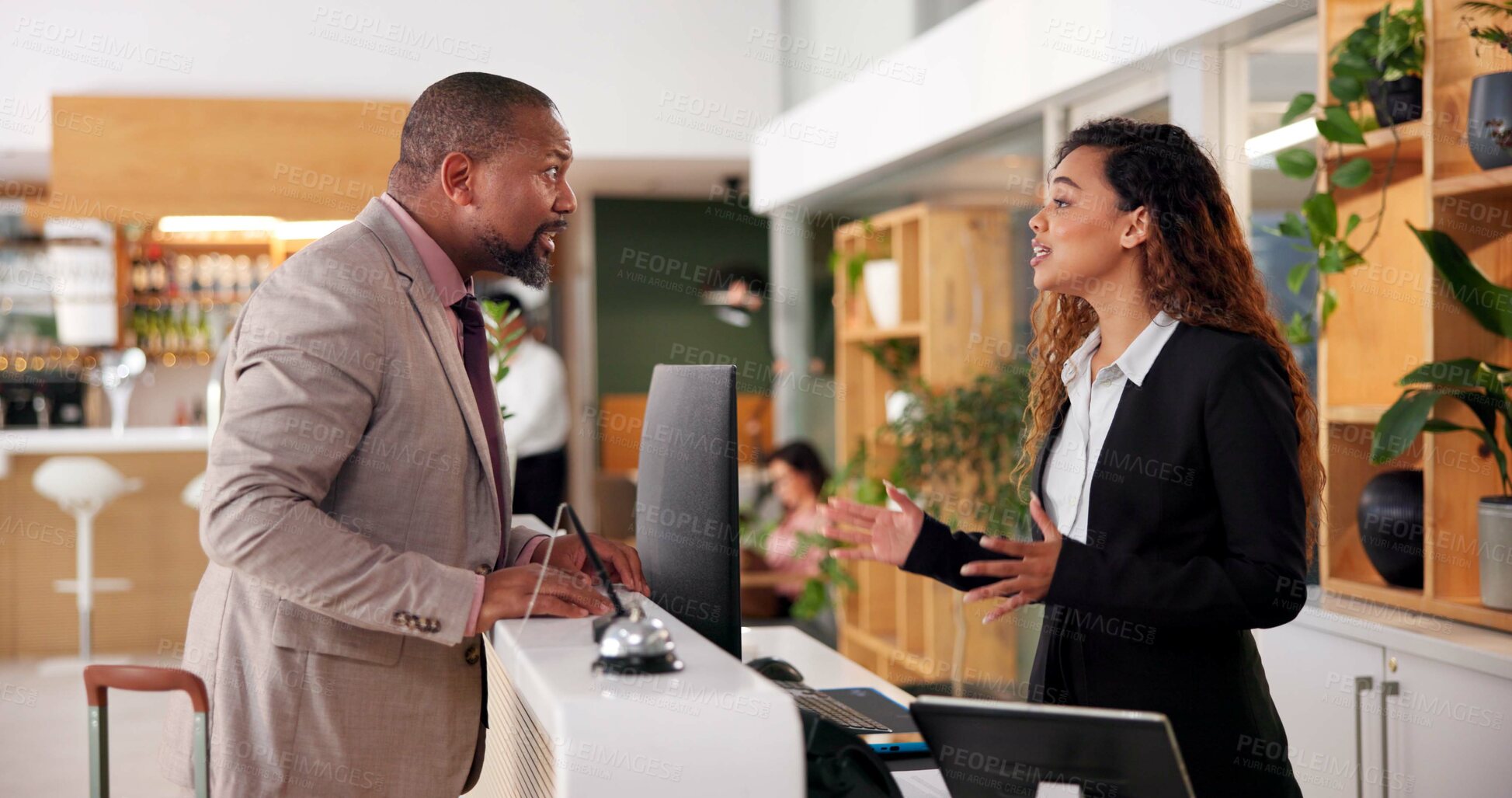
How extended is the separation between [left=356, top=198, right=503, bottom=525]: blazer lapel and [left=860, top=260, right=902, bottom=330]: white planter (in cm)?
374

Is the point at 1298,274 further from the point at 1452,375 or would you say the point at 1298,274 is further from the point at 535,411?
the point at 535,411

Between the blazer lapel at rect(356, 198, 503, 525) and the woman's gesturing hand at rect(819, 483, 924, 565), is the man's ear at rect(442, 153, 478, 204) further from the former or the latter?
the woman's gesturing hand at rect(819, 483, 924, 565)

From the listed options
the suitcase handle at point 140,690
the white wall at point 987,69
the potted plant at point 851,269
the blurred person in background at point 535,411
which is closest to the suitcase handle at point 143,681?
the suitcase handle at point 140,690

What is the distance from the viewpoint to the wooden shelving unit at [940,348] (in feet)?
15.6

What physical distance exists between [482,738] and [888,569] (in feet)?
13.0

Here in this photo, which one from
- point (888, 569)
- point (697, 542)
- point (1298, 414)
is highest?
point (1298, 414)

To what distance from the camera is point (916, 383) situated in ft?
15.9

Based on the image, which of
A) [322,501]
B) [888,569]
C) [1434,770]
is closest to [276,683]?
[322,501]

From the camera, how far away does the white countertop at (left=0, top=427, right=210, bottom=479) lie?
250 inches

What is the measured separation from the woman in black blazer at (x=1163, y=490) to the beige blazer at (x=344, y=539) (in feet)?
1.57

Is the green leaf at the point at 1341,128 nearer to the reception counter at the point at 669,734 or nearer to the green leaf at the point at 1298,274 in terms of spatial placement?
the green leaf at the point at 1298,274

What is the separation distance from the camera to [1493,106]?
2.22 m

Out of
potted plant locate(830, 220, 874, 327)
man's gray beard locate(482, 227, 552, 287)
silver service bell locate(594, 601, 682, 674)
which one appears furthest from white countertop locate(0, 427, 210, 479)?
silver service bell locate(594, 601, 682, 674)

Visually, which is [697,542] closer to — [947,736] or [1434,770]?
[947,736]
